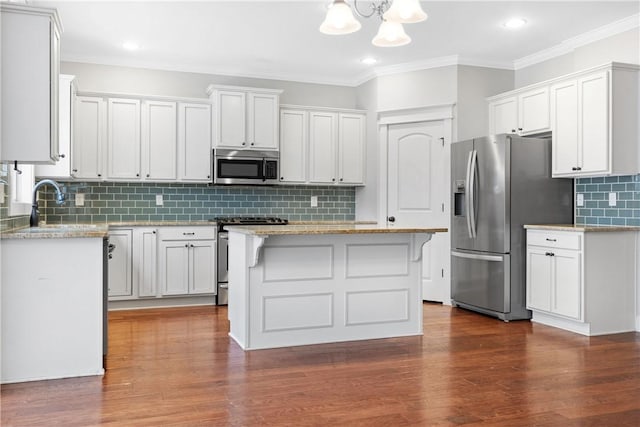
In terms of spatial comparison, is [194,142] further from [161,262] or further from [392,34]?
[392,34]

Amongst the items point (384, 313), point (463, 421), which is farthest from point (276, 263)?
point (463, 421)

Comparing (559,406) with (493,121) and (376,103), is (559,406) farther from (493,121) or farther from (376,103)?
(376,103)

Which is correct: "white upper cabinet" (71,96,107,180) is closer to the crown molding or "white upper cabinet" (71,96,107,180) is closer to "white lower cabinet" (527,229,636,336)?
"white lower cabinet" (527,229,636,336)

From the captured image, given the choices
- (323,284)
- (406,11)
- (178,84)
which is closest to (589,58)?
(406,11)

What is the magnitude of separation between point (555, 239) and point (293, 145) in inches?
122

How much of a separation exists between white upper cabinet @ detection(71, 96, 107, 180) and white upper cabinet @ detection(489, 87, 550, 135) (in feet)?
13.6

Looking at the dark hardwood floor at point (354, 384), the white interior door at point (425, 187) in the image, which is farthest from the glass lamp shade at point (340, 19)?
the white interior door at point (425, 187)

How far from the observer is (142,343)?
4234 mm

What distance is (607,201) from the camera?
496cm

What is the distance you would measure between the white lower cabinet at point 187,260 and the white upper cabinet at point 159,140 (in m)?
0.66

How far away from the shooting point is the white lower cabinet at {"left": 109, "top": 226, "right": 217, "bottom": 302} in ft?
18.5

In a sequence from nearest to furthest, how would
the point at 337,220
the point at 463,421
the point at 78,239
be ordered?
1. the point at 463,421
2. the point at 78,239
3. the point at 337,220

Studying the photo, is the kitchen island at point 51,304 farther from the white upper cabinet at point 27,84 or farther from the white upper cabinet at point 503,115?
the white upper cabinet at point 503,115

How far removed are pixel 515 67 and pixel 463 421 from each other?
4674 mm
